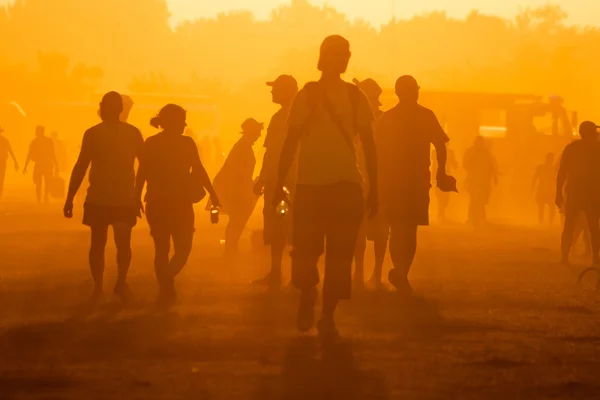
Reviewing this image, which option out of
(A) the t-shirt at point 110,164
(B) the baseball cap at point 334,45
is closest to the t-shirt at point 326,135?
(B) the baseball cap at point 334,45

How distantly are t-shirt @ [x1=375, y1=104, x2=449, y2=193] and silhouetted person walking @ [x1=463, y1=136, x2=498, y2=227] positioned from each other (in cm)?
1412

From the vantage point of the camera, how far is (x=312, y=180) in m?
8.39

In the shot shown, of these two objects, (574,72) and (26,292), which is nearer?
(26,292)

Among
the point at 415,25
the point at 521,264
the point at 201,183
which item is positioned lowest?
the point at 521,264

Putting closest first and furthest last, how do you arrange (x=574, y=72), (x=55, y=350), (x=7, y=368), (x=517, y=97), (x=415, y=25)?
1. (x=7, y=368)
2. (x=55, y=350)
3. (x=517, y=97)
4. (x=574, y=72)
5. (x=415, y=25)

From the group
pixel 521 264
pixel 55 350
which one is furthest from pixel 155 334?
pixel 521 264

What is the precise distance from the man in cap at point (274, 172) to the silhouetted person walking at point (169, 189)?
38.8 inches

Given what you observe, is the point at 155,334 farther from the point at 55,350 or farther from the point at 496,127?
the point at 496,127

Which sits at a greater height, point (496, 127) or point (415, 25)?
point (415, 25)

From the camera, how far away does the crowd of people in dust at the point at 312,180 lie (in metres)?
8.41

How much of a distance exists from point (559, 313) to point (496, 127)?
24147 mm

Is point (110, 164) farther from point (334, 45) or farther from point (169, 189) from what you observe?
point (334, 45)

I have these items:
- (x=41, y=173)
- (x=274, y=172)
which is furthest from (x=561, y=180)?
(x=41, y=173)

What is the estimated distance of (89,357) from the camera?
7.53 meters
